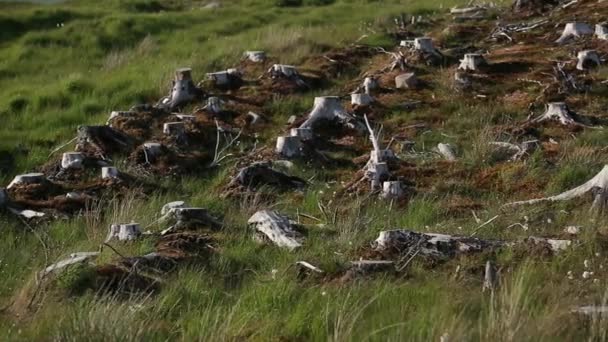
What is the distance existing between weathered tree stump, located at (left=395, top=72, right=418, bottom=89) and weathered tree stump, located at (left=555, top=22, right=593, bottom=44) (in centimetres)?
262

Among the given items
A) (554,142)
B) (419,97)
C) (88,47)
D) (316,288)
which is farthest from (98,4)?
(316,288)

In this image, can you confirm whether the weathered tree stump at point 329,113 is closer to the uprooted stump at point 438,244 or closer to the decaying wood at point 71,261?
the uprooted stump at point 438,244

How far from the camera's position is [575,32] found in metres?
12.7

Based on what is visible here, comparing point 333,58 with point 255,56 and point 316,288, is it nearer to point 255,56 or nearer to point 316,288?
point 255,56

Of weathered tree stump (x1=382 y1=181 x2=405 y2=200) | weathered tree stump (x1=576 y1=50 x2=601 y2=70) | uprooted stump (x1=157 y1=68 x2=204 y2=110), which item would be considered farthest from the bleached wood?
uprooted stump (x1=157 y1=68 x2=204 y2=110)

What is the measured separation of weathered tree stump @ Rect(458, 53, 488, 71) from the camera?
458 inches

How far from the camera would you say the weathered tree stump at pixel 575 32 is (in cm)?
1270

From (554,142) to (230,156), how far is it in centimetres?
329

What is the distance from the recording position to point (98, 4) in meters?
24.2

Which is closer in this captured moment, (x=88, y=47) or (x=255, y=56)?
(x=255, y=56)

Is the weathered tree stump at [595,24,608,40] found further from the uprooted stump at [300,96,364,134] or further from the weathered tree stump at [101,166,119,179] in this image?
the weathered tree stump at [101,166,119,179]

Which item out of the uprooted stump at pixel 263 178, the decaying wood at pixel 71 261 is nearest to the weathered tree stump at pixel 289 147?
the uprooted stump at pixel 263 178

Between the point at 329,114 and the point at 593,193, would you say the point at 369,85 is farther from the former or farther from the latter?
the point at 593,193

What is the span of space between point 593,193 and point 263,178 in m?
2.96
